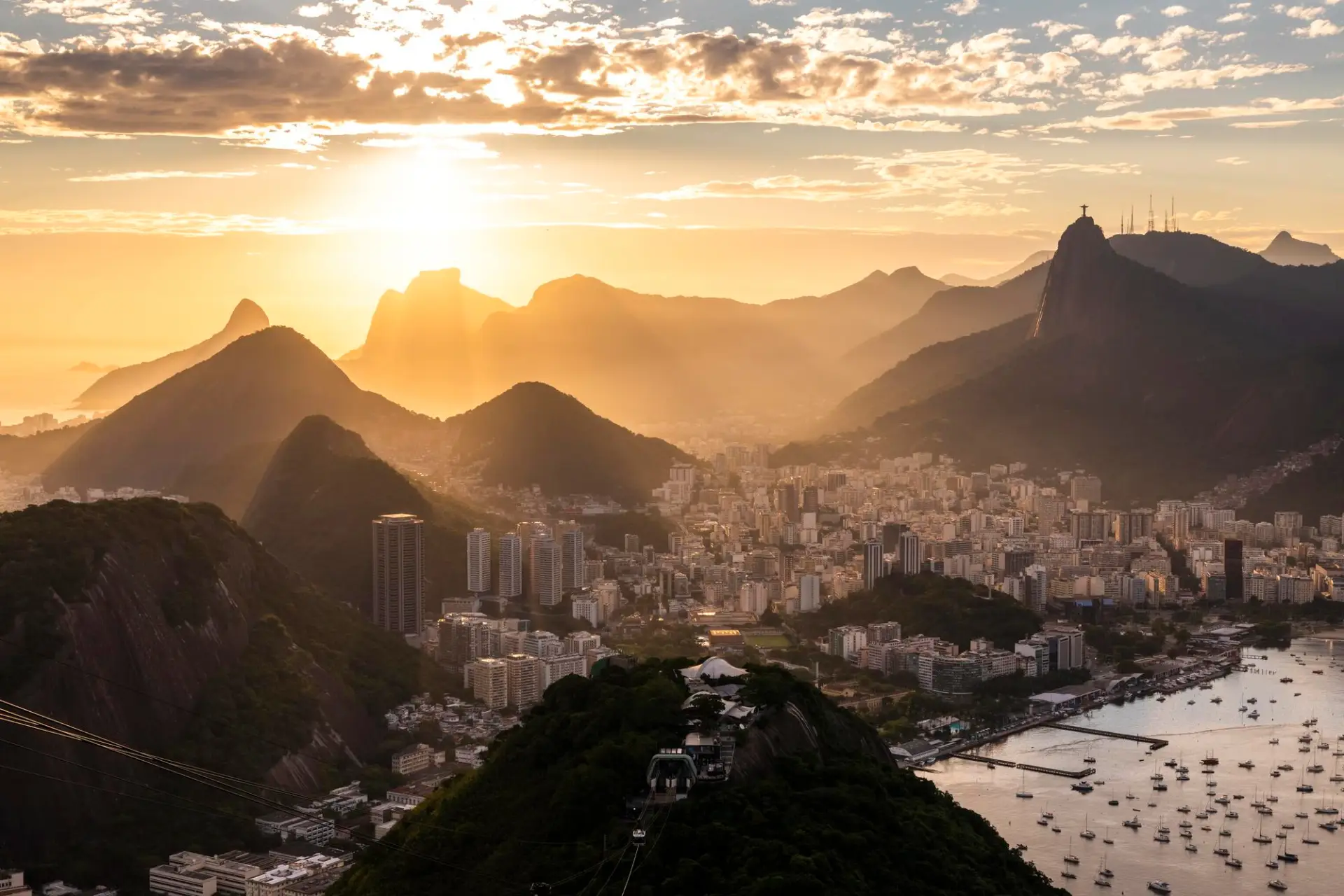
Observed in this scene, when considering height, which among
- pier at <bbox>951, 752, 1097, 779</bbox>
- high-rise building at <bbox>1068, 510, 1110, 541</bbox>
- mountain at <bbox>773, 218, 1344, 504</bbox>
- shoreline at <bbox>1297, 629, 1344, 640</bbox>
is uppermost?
mountain at <bbox>773, 218, 1344, 504</bbox>

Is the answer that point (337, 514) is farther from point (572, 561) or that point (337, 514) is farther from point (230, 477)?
point (230, 477)

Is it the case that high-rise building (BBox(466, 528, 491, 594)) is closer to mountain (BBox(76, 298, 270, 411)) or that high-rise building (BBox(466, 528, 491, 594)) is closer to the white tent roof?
the white tent roof

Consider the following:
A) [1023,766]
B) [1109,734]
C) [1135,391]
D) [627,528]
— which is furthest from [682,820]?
[1135,391]

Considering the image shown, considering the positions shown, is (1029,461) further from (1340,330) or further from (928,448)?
(1340,330)

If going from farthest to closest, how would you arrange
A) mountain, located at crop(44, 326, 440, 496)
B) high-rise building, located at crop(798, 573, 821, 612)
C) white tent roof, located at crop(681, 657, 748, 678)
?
mountain, located at crop(44, 326, 440, 496) → high-rise building, located at crop(798, 573, 821, 612) → white tent roof, located at crop(681, 657, 748, 678)

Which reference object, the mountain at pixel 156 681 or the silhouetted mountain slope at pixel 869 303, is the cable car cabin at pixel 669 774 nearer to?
the mountain at pixel 156 681

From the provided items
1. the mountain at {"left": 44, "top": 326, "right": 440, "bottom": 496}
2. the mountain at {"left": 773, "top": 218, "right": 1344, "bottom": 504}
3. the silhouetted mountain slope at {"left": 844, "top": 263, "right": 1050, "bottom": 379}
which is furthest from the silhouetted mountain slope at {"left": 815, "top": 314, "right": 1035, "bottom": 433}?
the mountain at {"left": 44, "top": 326, "right": 440, "bottom": 496}

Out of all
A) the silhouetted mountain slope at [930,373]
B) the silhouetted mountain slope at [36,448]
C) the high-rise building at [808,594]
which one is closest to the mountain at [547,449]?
the high-rise building at [808,594]
